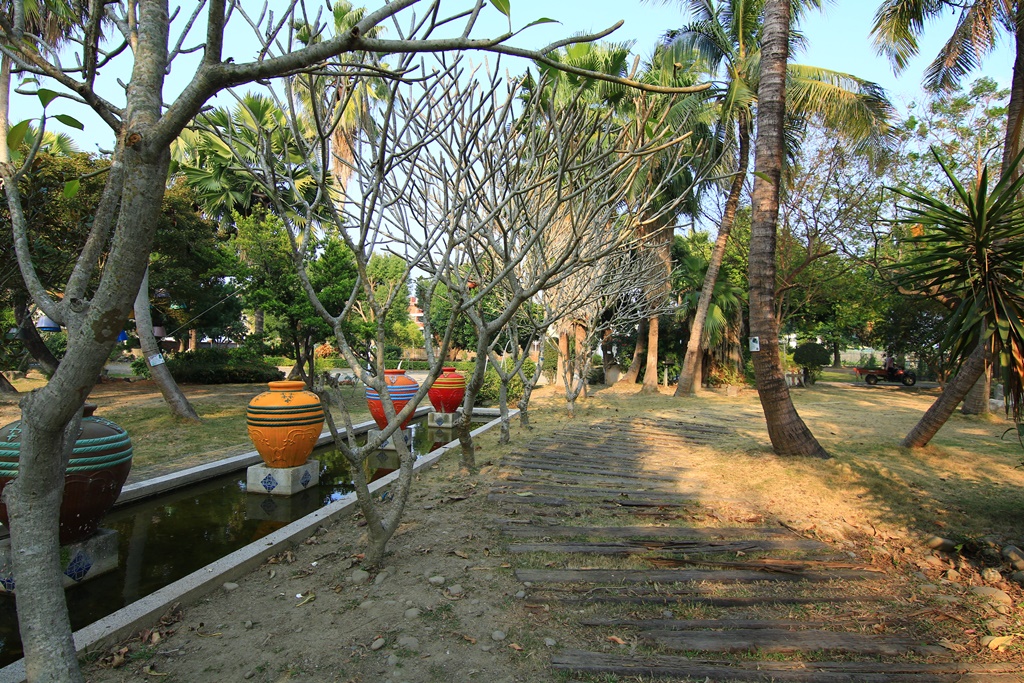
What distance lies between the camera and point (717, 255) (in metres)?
16.3

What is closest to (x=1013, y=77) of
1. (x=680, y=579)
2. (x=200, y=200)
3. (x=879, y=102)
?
(x=879, y=102)

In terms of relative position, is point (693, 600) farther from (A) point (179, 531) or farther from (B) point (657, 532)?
(A) point (179, 531)

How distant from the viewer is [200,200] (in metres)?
17.0

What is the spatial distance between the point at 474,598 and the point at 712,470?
4.15 metres

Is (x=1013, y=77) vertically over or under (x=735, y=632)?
over

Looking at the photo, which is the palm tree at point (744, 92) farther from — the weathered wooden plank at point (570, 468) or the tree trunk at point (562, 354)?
the weathered wooden plank at point (570, 468)

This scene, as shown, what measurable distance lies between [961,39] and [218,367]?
2073 cm

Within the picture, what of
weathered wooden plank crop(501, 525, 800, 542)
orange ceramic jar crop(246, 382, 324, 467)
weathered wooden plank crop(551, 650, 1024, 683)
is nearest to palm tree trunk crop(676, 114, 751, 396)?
weathered wooden plank crop(501, 525, 800, 542)

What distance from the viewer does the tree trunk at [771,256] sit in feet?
23.1

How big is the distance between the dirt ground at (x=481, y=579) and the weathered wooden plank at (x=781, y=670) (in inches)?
5.4

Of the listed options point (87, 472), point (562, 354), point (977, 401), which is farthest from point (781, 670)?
point (977, 401)

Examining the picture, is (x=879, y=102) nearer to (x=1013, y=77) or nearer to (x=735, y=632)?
(x=1013, y=77)

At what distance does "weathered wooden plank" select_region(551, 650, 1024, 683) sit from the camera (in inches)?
113

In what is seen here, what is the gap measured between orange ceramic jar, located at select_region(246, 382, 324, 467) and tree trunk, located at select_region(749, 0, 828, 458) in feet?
17.3
